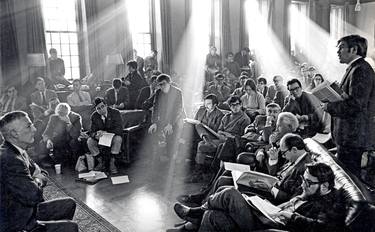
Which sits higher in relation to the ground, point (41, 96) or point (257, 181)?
point (41, 96)

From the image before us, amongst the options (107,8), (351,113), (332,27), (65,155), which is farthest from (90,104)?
(332,27)

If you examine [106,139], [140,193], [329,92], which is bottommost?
[140,193]

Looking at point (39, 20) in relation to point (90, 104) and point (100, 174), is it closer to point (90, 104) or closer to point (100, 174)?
point (90, 104)

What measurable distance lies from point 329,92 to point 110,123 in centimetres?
373

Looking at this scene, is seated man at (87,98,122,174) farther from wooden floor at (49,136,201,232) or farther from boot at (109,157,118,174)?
wooden floor at (49,136,201,232)

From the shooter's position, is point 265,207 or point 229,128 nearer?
point 265,207

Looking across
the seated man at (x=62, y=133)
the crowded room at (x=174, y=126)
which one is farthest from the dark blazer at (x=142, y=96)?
the seated man at (x=62, y=133)

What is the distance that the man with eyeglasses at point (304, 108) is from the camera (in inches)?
206

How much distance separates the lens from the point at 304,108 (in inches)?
214

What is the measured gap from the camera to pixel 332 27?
58.4 feet

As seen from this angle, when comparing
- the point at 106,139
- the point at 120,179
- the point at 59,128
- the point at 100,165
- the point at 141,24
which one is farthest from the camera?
the point at 141,24

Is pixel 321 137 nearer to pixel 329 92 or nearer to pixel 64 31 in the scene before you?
pixel 329 92

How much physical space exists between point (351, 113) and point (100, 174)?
151 inches

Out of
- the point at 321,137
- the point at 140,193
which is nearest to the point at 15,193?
the point at 140,193
